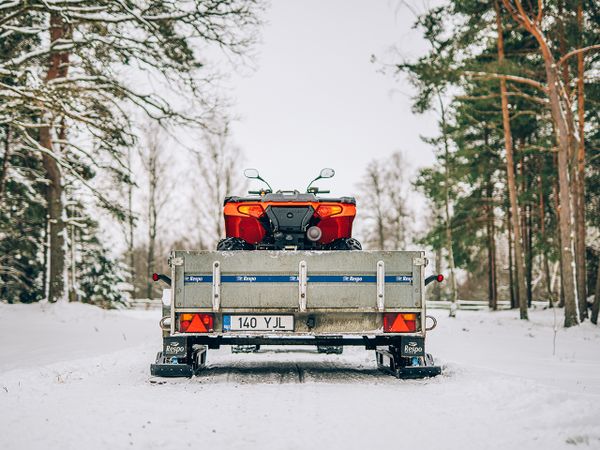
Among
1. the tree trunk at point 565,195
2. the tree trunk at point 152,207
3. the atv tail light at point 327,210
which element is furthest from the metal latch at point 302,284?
the tree trunk at point 152,207

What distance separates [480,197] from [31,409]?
28729 mm

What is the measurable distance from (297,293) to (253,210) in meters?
1.60

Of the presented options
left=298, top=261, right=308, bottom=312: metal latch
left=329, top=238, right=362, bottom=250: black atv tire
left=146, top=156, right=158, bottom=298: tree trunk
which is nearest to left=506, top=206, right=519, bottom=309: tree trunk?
left=146, top=156, right=158, bottom=298: tree trunk

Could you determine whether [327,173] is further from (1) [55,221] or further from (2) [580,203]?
(2) [580,203]

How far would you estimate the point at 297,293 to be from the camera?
645 centimetres

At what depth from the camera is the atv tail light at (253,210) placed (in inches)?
302

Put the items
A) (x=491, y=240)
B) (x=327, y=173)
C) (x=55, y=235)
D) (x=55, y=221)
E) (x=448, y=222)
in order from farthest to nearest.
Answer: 1. (x=491, y=240)
2. (x=448, y=222)
3. (x=55, y=221)
4. (x=55, y=235)
5. (x=327, y=173)

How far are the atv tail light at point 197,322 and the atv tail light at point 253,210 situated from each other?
1601 millimetres

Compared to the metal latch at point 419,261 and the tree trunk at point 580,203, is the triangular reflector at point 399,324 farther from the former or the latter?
the tree trunk at point 580,203

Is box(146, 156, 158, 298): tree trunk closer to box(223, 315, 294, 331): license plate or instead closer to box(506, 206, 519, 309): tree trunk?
box(506, 206, 519, 309): tree trunk

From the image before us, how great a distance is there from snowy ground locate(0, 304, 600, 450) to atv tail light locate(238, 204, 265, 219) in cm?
195

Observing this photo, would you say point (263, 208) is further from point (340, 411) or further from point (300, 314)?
point (340, 411)

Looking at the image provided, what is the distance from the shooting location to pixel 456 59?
1767cm

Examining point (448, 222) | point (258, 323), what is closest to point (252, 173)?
point (258, 323)
